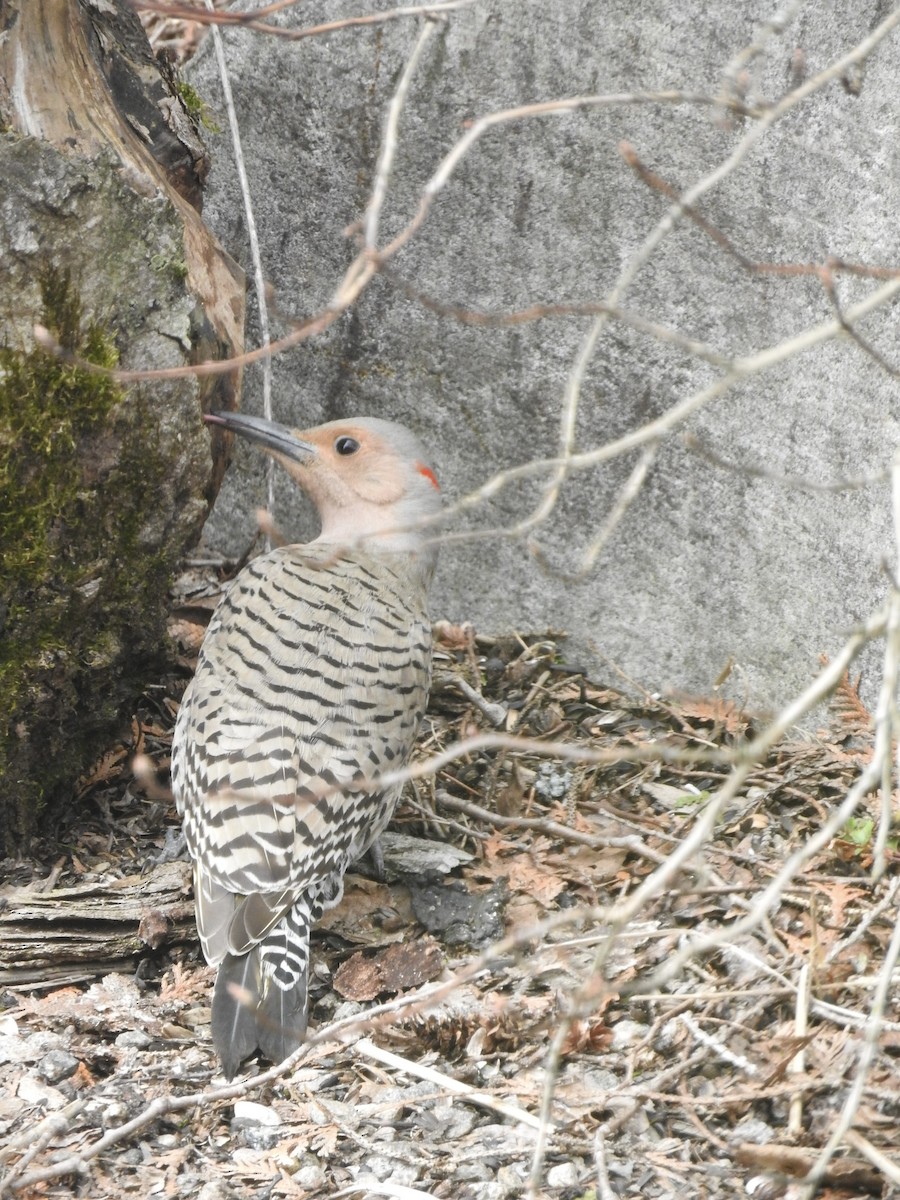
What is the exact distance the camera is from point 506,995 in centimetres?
393

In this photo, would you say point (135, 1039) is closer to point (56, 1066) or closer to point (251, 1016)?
point (56, 1066)

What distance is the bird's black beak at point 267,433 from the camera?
4.46m

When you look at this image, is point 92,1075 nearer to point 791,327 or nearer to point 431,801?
point 431,801

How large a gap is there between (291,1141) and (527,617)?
246 centimetres

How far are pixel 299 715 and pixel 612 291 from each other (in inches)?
62.1

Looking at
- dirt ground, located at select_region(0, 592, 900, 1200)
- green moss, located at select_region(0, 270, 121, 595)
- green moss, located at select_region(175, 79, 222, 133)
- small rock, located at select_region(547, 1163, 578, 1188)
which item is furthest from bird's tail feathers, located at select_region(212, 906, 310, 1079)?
green moss, located at select_region(175, 79, 222, 133)

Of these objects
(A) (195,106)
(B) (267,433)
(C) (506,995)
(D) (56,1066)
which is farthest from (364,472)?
(D) (56,1066)

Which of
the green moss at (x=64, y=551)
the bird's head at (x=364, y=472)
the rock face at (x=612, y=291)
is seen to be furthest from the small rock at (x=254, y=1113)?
the rock face at (x=612, y=291)

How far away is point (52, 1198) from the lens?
313 cm

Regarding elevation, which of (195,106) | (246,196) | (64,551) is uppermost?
(195,106)

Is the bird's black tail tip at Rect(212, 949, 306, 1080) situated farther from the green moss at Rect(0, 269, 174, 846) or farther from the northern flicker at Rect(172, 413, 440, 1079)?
the green moss at Rect(0, 269, 174, 846)

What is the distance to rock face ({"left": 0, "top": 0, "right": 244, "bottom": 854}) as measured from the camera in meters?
4.01

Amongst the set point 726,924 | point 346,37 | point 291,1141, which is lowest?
point 291,1141

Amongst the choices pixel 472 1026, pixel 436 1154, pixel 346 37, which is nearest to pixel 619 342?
pixel 346 37
